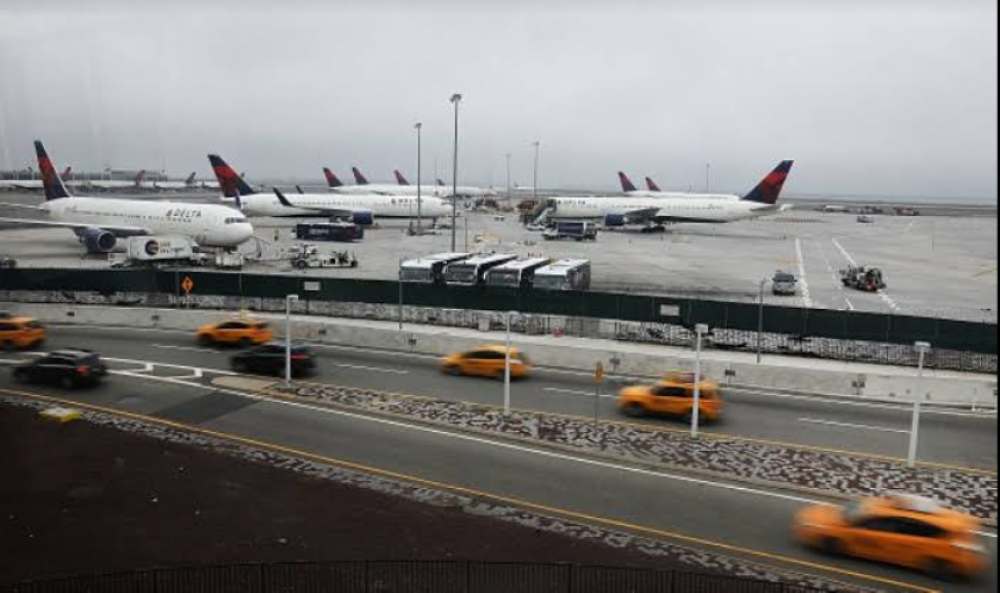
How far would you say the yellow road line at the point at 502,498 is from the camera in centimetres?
1473

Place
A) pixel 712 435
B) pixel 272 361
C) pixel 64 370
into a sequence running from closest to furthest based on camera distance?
pixel 712 435 → pixel 64 370 → pixel 272 361

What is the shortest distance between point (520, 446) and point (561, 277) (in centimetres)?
2232

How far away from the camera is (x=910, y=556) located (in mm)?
14727

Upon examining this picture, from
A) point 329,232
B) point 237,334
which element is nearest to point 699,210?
point 329,232

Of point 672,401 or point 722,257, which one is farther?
point 722,257

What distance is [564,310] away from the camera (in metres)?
37.0

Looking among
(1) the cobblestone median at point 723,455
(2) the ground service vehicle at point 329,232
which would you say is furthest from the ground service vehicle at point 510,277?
(2) the ground service vehicle at point 329,232

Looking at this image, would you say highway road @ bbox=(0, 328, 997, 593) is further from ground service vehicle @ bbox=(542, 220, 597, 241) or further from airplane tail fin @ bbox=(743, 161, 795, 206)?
airplane tail fin @ bbox=(743, 161, 795, 206)

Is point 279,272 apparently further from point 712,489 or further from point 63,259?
point 712,489

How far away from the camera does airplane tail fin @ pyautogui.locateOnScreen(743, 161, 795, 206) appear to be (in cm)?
9675

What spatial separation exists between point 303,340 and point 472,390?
11929mm

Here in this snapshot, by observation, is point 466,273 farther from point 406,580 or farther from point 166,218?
point 406,580

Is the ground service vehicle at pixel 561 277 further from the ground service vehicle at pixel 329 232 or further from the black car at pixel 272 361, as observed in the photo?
the ground service vehicle at pixel 329 232

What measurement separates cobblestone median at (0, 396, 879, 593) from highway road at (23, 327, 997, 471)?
7578 millimetres
